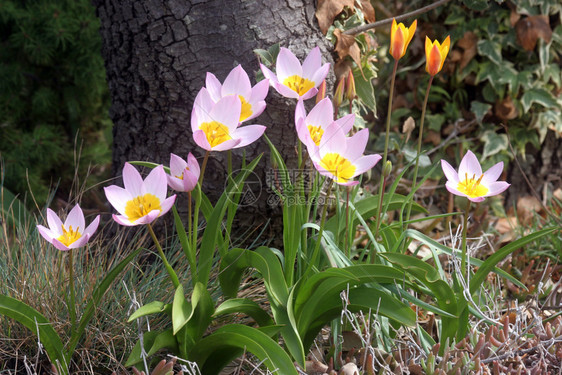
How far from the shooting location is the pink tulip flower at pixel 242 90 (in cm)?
158

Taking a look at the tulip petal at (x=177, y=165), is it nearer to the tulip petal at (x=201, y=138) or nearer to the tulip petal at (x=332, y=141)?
the tulip petal at (x=201, y=138)

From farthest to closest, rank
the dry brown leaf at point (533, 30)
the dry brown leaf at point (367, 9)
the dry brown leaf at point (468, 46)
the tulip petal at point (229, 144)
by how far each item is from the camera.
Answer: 1. the dry brown leaf at point (468, 46)
2. the dry brown leaf at point (533, 30)
3. the dry brown leaf at point (367, 9)
4. the tulip petal at point (229, 144)

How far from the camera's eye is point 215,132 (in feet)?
4.74

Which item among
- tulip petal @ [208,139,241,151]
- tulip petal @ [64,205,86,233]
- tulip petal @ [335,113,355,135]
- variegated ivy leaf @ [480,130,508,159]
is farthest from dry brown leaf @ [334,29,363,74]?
variegated ivy leaf @ [480,130,508,159]

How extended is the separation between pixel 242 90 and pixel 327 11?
68 centimetres

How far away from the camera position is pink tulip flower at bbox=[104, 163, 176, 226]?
1.39m

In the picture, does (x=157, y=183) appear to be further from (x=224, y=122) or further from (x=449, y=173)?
(x=449, y=173)

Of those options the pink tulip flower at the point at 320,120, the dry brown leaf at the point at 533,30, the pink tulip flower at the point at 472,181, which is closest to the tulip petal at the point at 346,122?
the pink tulip flower at the point at 320,120

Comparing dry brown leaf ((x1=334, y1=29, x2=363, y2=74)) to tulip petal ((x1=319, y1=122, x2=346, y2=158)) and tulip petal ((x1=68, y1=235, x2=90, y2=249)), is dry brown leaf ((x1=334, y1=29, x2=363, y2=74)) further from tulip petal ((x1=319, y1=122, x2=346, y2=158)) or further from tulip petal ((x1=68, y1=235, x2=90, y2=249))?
tulip petal ((x1=68, y1=235, x2=90, y2=249))

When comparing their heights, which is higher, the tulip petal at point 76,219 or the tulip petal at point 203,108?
the tulip petal at point 203,108

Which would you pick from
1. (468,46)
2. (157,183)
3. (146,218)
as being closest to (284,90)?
(157,183)

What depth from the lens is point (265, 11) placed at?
80.1 inches

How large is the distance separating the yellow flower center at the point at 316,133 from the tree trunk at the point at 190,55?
551mm

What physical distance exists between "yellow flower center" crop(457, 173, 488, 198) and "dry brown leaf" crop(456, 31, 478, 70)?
1757 millimetres
